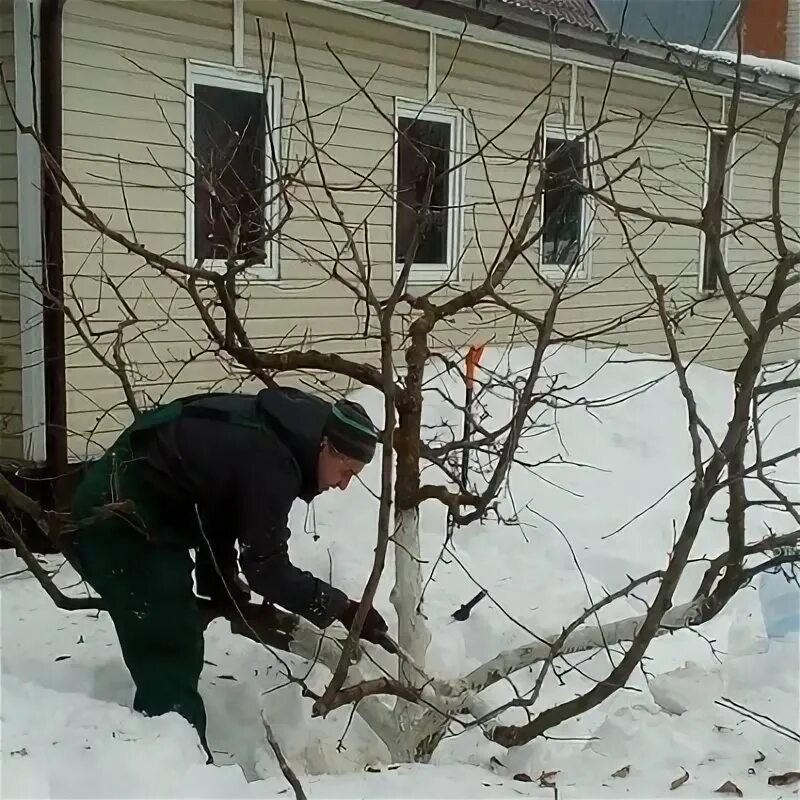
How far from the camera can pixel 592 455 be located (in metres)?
7.54

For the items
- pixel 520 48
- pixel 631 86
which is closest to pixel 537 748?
pixel 520 48

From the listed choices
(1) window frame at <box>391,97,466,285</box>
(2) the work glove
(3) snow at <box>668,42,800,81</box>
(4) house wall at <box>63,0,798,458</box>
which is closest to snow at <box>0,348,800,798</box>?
(2) the work glove

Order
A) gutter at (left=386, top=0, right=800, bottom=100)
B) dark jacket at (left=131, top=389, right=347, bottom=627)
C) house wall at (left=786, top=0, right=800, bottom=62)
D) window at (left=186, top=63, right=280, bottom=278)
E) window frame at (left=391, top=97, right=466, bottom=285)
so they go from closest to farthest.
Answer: dark jacket at (left=131, top=389, right=347, bottom=627), window at (left=186, top=63, right=280, bottom=278), gutter at (left=386, top=0, right=800, bottom=100), window frame at (left=391, top=97, right=466, bottom=285), house wall at (left=786, top=0, right=800, bottom=62)

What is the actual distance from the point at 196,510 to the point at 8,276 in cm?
349

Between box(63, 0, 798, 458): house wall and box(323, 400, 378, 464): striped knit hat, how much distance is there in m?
1.41

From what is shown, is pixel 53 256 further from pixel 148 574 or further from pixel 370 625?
pixel 370 625

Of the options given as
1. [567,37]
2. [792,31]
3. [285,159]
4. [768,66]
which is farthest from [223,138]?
[792,31]

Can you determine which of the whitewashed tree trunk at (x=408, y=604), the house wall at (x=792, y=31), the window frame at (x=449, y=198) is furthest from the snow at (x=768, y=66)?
the whitewashed tree trunk at (x=408, y=604)

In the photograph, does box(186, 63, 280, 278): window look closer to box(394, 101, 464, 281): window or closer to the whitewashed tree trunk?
box(394, 101, 464, 281): window

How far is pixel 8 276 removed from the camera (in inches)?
237

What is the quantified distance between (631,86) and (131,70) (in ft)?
20.1

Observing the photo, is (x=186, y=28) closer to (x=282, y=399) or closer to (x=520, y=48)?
(x=520, y=48)

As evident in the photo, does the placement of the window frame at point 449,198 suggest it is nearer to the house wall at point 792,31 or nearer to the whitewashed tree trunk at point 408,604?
the whitewashed tree trunk at point 408,604

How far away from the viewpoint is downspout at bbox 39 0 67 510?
19.1ft
